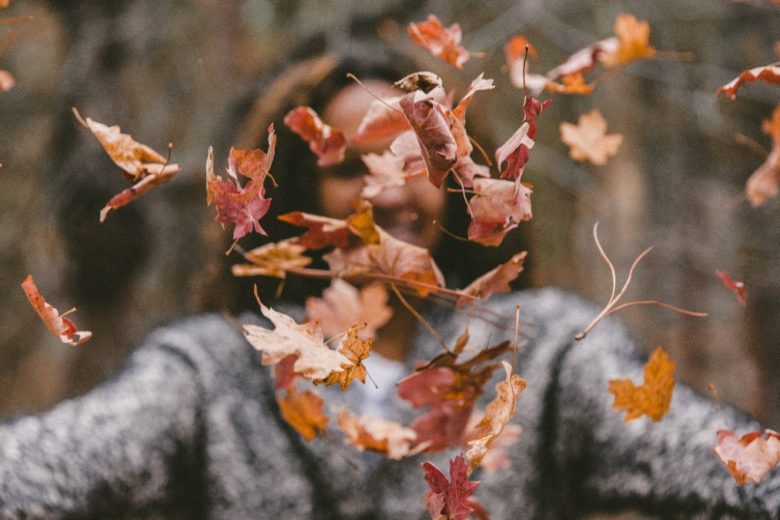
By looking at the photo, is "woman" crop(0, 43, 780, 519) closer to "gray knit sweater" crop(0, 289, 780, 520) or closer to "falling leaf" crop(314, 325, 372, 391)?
"gray knit sweater" crop(0, 289, 780, 520)

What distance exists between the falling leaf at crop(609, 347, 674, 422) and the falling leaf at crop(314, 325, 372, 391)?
196 mm

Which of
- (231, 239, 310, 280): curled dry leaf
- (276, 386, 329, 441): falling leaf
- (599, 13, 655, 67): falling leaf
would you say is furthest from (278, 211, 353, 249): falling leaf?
(599, 13, 655, 67): falling leaf

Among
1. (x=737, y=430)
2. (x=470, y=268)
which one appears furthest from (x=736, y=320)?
(x=737, y=430)

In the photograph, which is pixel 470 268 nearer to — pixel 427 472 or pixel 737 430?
pixel 737 430

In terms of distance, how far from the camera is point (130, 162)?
41 centimetres

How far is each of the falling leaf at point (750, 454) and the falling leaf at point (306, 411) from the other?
0.84ft

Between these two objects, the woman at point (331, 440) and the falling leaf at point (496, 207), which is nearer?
the falling leaf at point (496, 207)

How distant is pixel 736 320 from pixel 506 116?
796mm

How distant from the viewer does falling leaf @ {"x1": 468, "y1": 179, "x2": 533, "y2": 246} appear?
385mm

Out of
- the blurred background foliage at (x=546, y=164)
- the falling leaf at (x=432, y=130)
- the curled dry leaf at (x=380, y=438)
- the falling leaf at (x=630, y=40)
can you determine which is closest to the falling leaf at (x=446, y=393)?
the curled dry leaf at (x=380, y=438)

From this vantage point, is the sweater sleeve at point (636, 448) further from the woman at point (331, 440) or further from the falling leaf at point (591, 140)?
the falling leaf at point (591, 140)

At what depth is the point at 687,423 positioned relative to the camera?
25.7 inches

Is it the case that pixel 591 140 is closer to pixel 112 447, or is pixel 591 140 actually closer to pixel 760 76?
pixel 760 76

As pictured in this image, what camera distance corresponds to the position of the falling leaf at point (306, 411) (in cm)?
54
